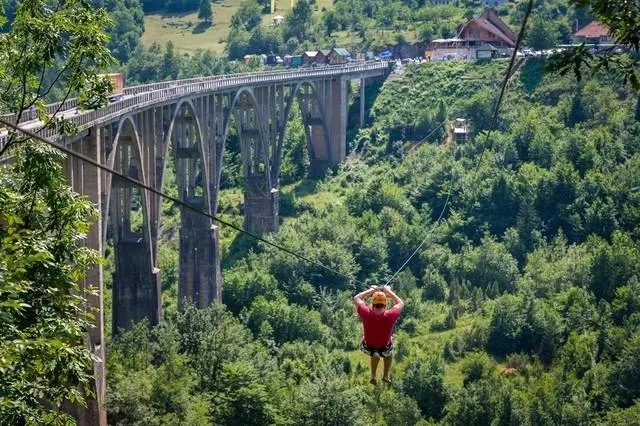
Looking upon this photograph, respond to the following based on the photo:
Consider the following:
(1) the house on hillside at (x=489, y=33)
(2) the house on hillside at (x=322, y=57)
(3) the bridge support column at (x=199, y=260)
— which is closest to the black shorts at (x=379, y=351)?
(3) the bridge support column at (x=199, y=260)

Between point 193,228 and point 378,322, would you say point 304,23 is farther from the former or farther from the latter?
point 378,322

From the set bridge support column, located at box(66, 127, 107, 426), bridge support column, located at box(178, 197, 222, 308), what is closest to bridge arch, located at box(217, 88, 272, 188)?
bridge support column, located at box(178, 197, 222, 308)

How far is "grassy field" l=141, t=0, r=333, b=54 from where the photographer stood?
157875 millimetres

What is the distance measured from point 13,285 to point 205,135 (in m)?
49.7

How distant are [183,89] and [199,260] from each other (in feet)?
40.5

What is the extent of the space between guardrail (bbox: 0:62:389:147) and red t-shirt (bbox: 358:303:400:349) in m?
8.64

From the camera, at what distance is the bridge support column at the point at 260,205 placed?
8569cm

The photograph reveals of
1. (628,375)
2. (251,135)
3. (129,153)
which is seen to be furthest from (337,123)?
(628,375)

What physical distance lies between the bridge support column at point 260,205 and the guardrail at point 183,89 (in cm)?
731

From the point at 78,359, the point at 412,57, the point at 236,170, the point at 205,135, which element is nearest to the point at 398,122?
the point at 236,170

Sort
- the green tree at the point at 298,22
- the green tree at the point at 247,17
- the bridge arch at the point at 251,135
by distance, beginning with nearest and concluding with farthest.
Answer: the bridge arch at the point at 251,135
the green tree at the point at 298,22
the green tree at the point at 247,17

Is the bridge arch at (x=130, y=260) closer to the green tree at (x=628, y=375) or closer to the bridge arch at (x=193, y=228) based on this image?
the bridge arch at (x=193, y=228)

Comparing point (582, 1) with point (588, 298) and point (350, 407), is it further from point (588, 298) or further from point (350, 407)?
point (588, 298)

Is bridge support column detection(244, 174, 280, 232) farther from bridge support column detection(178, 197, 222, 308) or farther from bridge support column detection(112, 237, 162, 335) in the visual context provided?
bridge support column detection(112, 237, 162, 335)
